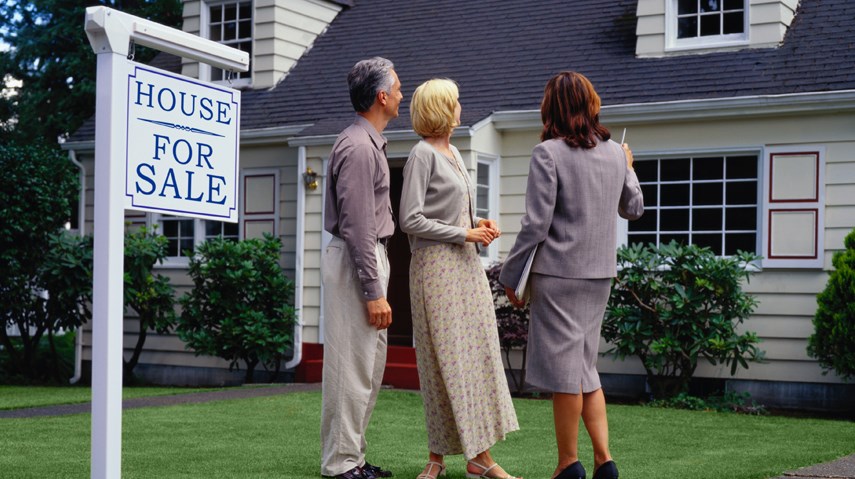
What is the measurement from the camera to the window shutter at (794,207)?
9703 mm

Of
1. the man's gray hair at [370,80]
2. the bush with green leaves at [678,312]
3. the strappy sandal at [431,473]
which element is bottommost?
the strappy sandal at [431,473]

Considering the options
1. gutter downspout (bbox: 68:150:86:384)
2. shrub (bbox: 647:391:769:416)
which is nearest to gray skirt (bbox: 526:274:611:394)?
shrub (bbox: 647:391:769:416)

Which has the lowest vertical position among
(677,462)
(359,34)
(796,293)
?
(677,462)

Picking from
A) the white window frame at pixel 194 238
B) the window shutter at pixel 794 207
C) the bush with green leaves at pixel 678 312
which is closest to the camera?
the bush with green leaves at pixel 678 312

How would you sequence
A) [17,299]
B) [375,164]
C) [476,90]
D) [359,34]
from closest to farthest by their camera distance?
[375,164], [476,90], [17,299], [359,34]

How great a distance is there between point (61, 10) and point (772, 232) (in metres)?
16.1

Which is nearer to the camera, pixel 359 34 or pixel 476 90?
pixel 476 90

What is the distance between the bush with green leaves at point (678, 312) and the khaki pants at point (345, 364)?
5041 millimetres

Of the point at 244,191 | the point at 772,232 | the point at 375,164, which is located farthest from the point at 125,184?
the point at 244,191

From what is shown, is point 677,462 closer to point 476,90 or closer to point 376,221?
point 376,221

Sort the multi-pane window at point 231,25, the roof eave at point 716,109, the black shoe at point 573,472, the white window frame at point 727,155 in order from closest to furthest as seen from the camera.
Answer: the black shoe at point 573,472 → the roof eave at point 716,109 → the white window frame at point 727,155 → the multi-pane window at point 231,25

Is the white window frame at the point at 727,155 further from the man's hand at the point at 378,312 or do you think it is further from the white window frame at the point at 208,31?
the man's hand at the point at 378,312

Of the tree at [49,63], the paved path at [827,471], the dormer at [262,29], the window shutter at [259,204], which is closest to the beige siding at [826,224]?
the paved path at [827,471]

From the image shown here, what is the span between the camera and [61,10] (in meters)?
21.3
